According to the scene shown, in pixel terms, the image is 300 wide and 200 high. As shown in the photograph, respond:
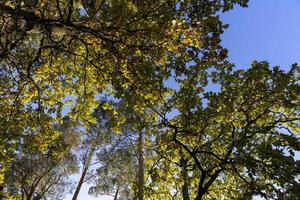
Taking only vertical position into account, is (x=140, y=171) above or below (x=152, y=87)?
above

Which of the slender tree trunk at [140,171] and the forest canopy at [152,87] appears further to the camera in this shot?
the slender tree trunk at [140,171]

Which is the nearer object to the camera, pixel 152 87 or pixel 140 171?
pixel 152 87

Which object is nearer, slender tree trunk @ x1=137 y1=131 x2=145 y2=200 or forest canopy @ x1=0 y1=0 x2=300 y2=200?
forest canopy @ x1=0 y1=0 x2=300 y2=200

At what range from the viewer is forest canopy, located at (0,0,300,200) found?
6840 millimetres

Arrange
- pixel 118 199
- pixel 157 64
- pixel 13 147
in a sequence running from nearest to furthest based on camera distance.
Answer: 1. pixel 157 64
2. pixel 13 147
3. pixel 118 199

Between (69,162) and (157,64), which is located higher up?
(69,162)

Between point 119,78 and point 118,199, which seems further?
point 118,199

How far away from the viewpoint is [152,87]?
8.04 m

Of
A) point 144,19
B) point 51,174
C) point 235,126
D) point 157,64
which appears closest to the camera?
point 144,19

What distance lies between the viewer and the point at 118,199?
36.5m

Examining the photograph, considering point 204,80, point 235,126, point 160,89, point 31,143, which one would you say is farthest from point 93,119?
point 235,126

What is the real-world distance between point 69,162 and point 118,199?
8872 millimetres

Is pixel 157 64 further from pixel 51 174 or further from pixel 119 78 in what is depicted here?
pixel 51 174

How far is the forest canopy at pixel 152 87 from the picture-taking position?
684 cm
